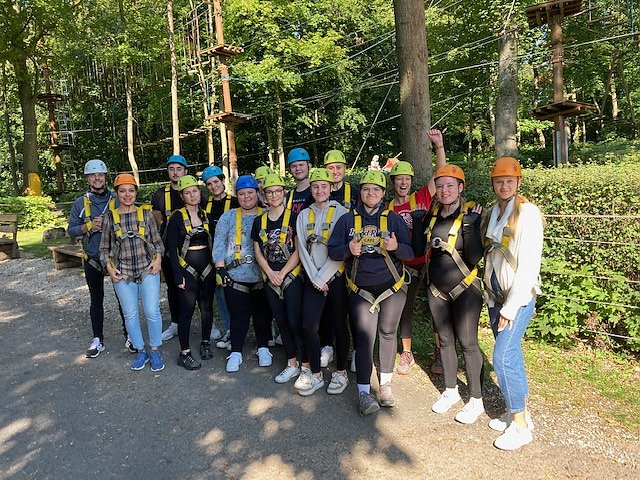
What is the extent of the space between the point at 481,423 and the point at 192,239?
3.35 meters

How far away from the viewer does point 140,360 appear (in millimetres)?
5301

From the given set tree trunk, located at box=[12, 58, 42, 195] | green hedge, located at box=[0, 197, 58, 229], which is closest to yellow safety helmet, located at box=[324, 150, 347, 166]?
green hedge, located at box=[0, 197, 58, 229]

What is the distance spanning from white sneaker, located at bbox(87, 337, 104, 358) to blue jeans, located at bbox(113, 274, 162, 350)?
2.47 feet

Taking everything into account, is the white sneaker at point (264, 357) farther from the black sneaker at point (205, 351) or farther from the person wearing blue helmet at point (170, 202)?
the person wearing blue helmet at point (170, 202)

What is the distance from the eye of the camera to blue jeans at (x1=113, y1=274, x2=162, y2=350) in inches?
202

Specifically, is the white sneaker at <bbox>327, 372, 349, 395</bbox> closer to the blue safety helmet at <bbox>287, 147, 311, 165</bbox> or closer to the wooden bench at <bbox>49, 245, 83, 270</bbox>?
the blue safety helmet at <bbox>287, 147, 311, 165</bbox>

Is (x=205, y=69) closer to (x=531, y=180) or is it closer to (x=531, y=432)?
(x=531, y=180)

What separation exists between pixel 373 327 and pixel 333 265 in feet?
2.14

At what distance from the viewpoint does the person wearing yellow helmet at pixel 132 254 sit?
5059mm

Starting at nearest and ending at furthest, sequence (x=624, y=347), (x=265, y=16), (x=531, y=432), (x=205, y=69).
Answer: (x=531, y=432)
(x=624, y=347)
(x=265, y=16)
(x=205, y=69)

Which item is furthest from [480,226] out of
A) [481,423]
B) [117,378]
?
[117,378]

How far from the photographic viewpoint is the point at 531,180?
5352 mm

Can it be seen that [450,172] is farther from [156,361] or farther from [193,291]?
[156,361]

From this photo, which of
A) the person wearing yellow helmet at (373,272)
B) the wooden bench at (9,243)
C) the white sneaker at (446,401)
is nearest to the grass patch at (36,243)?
the wooden bench at (9,243)
